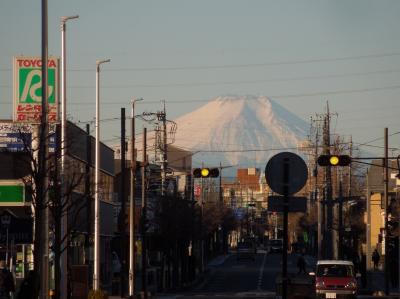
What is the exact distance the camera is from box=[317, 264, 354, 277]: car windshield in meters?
44.7

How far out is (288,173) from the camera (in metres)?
18.0

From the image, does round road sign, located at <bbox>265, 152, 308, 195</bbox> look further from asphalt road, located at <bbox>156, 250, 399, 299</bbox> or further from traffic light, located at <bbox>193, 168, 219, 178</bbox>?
asphalt road, located at <bbox>156, 250, 399, 299</bbox>

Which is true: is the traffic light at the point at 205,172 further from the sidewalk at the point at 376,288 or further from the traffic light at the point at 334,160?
the sidewalk at the point at 376,288

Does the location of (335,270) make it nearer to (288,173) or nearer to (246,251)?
(288,173)

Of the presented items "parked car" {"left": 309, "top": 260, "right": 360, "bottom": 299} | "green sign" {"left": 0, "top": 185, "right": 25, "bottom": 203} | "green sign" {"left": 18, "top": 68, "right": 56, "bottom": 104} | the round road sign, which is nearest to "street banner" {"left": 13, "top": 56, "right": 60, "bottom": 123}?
"green sign" {"left": 18, "top": 68, "right": 56, "bottom": 104}

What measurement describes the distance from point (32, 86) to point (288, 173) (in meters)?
26.0

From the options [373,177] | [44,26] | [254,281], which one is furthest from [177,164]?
[44,26]

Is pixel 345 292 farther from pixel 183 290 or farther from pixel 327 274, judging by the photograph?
pixel 183 290

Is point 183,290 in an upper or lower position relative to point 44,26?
lower

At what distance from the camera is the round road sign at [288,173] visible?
18000 millimetres

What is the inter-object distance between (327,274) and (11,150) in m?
23.2

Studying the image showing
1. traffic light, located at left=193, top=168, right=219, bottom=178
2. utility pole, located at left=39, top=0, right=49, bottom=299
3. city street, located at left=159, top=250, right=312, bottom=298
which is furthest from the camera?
city street, located at left=159, top=250, right=312, bottom=298

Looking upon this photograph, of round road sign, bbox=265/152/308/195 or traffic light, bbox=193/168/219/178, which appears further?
traffic light, bbox=193/168/219/178

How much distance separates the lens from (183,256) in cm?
7706
